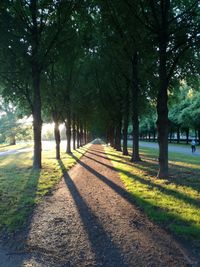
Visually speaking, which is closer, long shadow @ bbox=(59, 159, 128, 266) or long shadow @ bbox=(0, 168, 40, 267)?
long shadow @ bbox=(59, 159, 128, 266)

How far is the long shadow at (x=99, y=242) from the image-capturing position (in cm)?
452

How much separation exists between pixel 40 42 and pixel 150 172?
Answer: 8.27 meters

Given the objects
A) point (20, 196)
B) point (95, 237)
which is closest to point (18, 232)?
point (95, 237)

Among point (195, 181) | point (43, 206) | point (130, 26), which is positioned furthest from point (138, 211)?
point (130, 26)

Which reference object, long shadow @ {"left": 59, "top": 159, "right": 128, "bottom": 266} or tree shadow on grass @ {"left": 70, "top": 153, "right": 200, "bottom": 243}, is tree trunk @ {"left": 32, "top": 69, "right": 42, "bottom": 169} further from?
long shadow @ {"left": 59, "top": 159, "right": 128, "bottom": 266}

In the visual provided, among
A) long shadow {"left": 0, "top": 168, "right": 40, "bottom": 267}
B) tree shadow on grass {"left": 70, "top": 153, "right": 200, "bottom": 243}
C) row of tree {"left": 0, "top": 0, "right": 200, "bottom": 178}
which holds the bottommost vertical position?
long shadow {"left": 0, "top": 168, "right": 40, "bottom": 267}

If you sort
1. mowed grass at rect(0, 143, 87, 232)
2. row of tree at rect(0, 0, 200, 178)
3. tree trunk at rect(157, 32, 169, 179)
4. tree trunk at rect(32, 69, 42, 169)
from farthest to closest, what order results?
tree trunk at rect(32, 69, 42, 169) < row of tree at rect(0, 0, 200, 178) < tree trunk at rect(157, 32, 169, 179) < mowed grass at rect(0, 143, 87, 232)

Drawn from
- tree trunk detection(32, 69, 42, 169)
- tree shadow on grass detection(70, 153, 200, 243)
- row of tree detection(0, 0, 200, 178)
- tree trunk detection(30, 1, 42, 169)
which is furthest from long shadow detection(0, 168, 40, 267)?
tree trunk detection(30, 1, 42, 169)

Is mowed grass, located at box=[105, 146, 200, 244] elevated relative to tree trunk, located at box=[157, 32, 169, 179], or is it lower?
lower

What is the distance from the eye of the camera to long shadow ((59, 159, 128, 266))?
4516 mm

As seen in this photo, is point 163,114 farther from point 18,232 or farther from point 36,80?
point 18,232

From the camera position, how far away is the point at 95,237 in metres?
5.49

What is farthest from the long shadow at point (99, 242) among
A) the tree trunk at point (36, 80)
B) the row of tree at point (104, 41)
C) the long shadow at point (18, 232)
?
the tree trunk at point (36, 80)

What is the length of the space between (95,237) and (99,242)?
26cm
